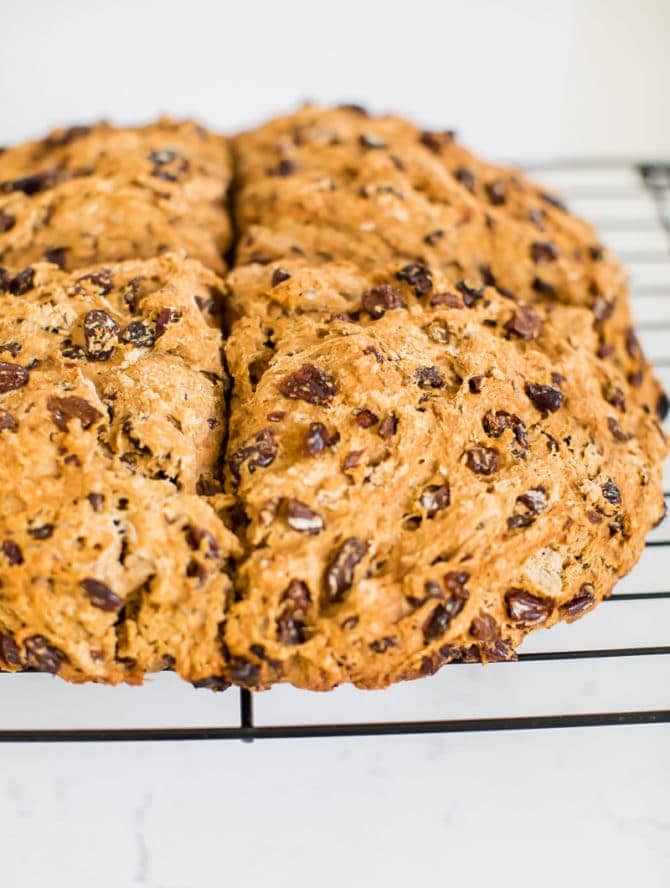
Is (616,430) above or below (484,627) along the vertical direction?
above

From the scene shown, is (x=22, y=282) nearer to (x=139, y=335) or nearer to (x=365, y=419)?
(x=139, y=335)

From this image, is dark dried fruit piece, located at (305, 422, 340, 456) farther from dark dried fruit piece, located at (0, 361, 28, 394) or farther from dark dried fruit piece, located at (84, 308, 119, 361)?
dark dried fruit piece, located at (0, 361, 28, 394)

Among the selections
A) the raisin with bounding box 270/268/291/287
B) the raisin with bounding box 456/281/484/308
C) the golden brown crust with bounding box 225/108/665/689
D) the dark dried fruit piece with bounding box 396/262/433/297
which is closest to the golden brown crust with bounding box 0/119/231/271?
the golden brown crust with bounding box 225/108/665/689

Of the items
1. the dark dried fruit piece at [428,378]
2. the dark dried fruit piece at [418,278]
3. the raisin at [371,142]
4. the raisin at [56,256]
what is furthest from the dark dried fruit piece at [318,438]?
the raisin at [371,142]

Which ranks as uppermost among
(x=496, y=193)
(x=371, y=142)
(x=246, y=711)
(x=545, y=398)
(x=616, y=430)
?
(x=371, y=142)

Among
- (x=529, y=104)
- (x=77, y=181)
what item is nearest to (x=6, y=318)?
(x=77, y=181)

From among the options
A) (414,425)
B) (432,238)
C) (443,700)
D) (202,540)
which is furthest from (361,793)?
(432,238)
